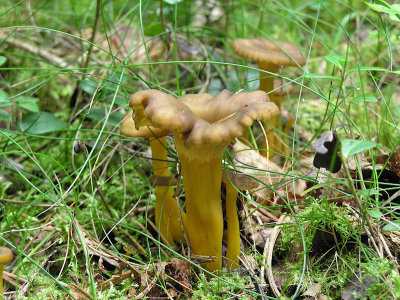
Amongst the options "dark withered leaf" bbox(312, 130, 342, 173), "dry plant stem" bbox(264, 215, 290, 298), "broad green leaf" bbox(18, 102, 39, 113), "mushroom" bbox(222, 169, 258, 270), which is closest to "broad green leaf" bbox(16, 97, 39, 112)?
"broad green leaf" bbox(18, 102, 39, 113)

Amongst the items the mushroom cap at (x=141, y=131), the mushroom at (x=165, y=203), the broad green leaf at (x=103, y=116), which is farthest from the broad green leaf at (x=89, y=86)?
the mushroom cap at (x=141, y=131)

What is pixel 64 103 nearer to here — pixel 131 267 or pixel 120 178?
pixel 120 178

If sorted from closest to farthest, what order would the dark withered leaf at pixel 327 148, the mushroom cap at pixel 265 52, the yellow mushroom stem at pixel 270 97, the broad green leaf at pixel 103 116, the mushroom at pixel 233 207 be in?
the dark withered leaf at pixel 327 148 < the mushroom at pixel 233 207 < the broad green leaf at pixel 103 116 < the mushroom cap at pixel 265 52 < the yellow mushroom stem at pixel 270 97

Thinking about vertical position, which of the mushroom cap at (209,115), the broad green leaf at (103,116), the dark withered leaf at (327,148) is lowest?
the broad green leaf at (103,116)

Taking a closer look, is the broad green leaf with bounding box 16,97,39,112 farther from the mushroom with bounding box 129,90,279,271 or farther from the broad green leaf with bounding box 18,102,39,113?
the mushroom with bounding box 129,90,279,271

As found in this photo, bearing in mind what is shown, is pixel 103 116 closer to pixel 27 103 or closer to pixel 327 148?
pixel 27 103

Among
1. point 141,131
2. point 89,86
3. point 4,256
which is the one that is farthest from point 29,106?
point 4,256

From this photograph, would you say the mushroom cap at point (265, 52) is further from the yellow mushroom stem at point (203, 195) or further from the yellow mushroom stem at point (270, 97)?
the yellow mushroom stem at point (203, 195)
